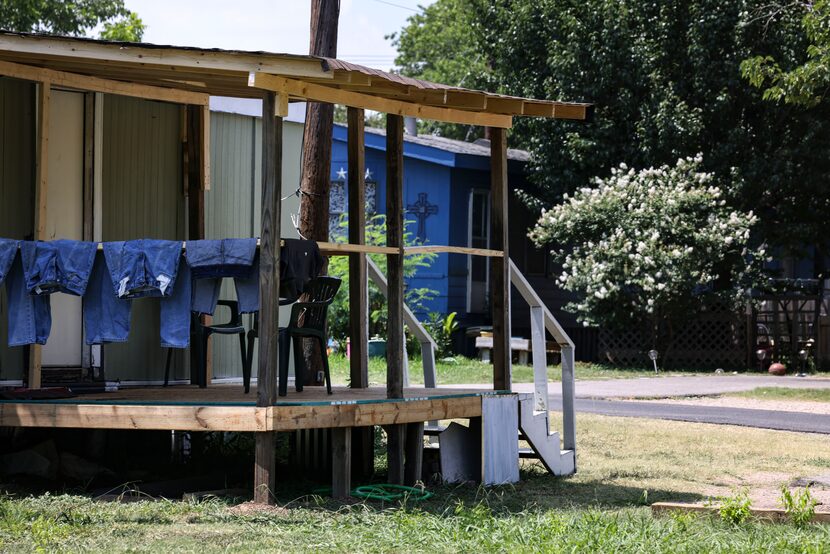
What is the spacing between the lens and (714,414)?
552 inches

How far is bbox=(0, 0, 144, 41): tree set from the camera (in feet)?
88.2

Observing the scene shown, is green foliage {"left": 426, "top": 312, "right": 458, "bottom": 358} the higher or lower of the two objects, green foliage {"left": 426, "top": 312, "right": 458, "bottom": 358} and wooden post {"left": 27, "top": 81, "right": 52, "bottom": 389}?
the lower

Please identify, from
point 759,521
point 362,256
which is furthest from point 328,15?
point 759,521

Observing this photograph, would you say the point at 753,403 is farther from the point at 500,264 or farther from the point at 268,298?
the point at 268,298

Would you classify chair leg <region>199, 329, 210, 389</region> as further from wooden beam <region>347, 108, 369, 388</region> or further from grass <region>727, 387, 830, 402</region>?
grass <region>727, 387, 830, 402</region>

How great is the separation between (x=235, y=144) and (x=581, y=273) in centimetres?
1141

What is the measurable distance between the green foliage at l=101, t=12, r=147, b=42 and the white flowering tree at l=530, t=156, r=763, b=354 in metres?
11.6

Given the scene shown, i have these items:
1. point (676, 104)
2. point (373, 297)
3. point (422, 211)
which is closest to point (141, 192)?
point (373, 297)

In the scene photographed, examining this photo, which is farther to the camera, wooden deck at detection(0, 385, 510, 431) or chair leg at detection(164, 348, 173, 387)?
chair leg at detection(164, 348, 173, 387)

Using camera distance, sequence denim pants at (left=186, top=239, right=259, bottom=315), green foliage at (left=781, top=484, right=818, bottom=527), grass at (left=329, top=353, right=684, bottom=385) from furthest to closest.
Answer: grass at (left=329, top=353, right=684, bottom=385)
denim pants at (left=186, top=239, right=259, bottom=315)
green foliage at (left=781, top=484, right=818, bottom=527)

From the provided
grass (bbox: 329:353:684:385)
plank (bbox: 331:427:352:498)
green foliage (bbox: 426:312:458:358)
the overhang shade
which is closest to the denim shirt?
the overhang shade

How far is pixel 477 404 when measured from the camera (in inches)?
355

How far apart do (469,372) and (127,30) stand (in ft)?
43.9

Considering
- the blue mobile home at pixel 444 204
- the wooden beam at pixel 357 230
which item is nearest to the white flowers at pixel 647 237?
the blue mobile home at pixel 444 204
